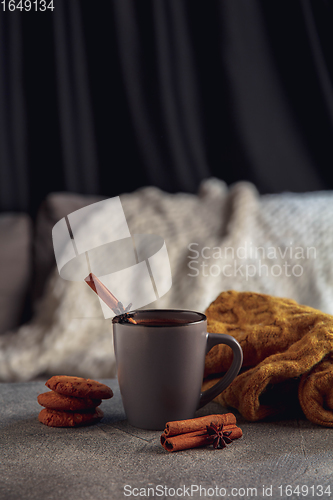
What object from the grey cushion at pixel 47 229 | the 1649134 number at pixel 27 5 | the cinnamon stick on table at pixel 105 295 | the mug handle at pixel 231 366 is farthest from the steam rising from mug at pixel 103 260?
the 1649134 number at pixel 27 5

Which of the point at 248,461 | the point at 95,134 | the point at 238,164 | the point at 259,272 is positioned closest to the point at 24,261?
the point at 95,134

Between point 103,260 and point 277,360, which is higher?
point 103,260

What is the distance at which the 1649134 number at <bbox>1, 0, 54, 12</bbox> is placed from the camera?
4.61 feet

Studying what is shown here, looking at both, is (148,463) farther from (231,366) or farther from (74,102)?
(74,102)

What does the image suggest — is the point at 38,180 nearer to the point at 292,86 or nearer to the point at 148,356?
the point at 292,86

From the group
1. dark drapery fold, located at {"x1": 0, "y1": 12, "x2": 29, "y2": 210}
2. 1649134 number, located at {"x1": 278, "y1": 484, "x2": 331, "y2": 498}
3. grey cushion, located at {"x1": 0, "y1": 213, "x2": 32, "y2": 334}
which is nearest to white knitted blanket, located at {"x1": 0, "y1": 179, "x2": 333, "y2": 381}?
grey cushion, located at {"x1": 0, "y1": 213, "x2": 32, "y2": 334}

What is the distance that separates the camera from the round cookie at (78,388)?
521mm

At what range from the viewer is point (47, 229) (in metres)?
1.29

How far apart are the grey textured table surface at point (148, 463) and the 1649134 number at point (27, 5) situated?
130 centimetres

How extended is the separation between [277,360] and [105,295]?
22 cm

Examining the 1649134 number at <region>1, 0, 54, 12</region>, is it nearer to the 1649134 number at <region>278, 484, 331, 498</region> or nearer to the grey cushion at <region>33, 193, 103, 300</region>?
the grey cushion at <region>33, 193, 103, 300</region>

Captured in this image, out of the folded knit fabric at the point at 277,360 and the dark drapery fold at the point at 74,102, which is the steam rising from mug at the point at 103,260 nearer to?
the folded knit fabric at the point at 277,360

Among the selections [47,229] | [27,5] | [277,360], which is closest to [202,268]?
[47,229]

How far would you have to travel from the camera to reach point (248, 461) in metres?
0.43
